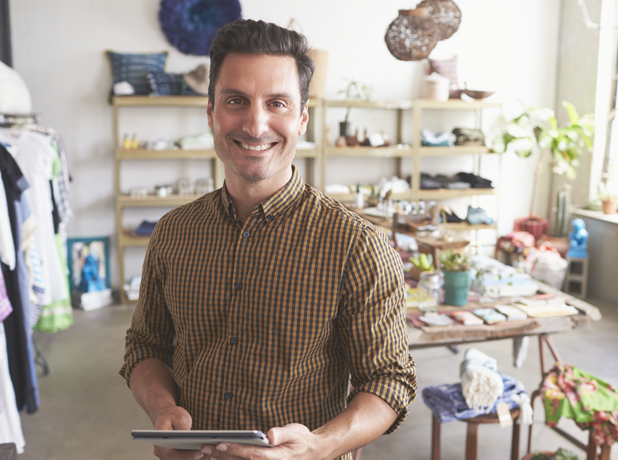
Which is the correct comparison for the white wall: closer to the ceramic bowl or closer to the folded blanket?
the ceramic bowl

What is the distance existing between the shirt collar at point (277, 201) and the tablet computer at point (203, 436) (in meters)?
0.50

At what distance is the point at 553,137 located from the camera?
5758mm

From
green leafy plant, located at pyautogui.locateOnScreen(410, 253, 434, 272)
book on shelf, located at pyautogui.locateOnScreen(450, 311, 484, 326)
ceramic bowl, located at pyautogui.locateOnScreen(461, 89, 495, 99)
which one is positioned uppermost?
ceramic bowl, located at pyautogui.locateOnScreen(461, 89, 495, 99)

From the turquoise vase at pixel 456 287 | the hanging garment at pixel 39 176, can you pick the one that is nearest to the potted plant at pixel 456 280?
the turquoise vase at pixel 456 287

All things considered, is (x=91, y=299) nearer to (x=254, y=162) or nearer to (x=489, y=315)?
(x=489, y=315)

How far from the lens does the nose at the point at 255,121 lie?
3.87 ft

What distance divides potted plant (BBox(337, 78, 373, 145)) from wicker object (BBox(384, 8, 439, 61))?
2584 mm

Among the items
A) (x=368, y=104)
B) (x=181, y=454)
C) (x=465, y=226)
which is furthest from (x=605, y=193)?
(x=181, y=454)

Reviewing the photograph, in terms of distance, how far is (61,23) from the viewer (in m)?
5.52

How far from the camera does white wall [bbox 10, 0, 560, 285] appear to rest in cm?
555

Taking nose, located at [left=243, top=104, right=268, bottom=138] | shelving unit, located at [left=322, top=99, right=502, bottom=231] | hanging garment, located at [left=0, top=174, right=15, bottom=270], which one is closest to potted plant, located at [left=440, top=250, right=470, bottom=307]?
nose, located at [left=243, top=104, right=268, bottom=138]

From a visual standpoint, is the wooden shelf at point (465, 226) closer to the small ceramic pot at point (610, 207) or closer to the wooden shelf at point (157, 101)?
the small ceramic pot at point (610, 207)

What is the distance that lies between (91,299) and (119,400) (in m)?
2.24

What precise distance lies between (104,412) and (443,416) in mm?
2107
